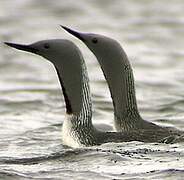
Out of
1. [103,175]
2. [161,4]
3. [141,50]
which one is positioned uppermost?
[161,4]

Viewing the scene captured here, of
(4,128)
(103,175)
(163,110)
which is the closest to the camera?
(103,175)

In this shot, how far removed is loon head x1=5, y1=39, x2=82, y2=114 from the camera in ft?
40.6

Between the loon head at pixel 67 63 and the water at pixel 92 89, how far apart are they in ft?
1.84

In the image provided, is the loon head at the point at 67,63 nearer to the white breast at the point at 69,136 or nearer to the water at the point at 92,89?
the white breast at the point at 69,136

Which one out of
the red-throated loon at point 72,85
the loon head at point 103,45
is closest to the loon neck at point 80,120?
the red-throated loon at point 72,85

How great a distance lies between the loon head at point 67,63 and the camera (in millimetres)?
12367

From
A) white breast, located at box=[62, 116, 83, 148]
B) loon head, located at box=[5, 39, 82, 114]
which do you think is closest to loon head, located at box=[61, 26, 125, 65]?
loon head, located at box=[5, 39, 82, 114]

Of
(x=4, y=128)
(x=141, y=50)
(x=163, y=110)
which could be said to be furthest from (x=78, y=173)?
(x=141, y=50)

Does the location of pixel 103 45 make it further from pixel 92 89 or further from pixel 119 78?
pixel 92 89

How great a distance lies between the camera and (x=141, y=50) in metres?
19.8

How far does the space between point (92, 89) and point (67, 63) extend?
4775 millimetres

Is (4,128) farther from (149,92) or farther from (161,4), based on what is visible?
(161,4)

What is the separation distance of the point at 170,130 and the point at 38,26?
32.0ft

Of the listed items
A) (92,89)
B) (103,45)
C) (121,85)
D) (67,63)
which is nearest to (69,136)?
(67,63)
